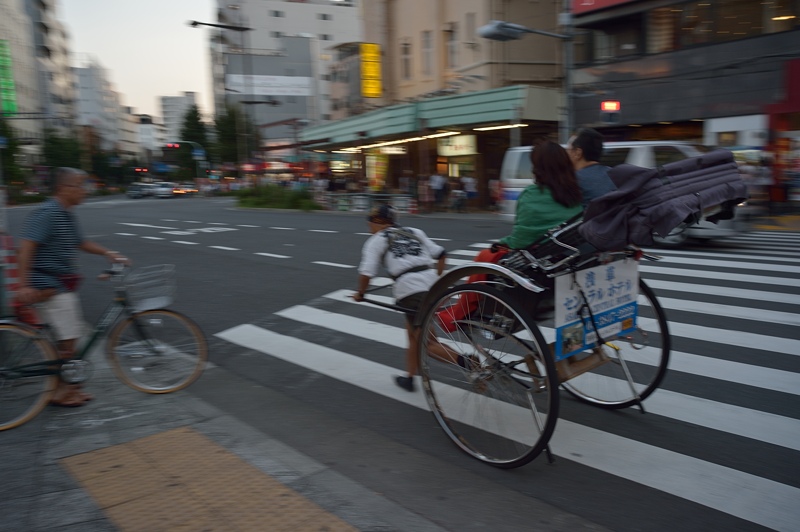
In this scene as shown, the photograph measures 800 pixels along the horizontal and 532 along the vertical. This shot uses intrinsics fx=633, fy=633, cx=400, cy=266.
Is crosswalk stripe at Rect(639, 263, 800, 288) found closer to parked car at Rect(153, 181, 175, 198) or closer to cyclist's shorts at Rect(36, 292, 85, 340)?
cyclist's shorts at Rect(36, 292, 85, 340)

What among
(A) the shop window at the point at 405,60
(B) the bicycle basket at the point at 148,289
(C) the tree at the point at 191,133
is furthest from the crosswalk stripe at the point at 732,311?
(C) the tree at the point at 191,133

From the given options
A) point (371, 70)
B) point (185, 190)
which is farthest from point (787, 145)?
point (185, 190)

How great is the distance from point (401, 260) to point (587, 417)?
67.6 inches

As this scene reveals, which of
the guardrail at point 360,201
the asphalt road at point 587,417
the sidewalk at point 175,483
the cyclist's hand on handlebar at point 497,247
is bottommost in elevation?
the asphalt road at point 587,417

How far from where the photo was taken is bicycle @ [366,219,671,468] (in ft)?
11.8

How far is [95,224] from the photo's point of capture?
26.0 m

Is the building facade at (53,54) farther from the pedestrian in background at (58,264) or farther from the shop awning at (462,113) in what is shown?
the pedestrian in background at (58,264)

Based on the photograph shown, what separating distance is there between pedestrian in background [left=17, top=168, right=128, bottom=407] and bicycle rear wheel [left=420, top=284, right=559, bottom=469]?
2739 millimetres

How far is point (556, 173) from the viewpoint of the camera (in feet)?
12.6

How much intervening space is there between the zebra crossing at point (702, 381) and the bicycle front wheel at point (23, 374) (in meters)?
2.13

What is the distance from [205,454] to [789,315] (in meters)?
6.21

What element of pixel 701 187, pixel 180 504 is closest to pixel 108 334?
pixel 180 504

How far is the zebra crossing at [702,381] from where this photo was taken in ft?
11.3

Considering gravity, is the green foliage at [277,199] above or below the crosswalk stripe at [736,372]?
above
